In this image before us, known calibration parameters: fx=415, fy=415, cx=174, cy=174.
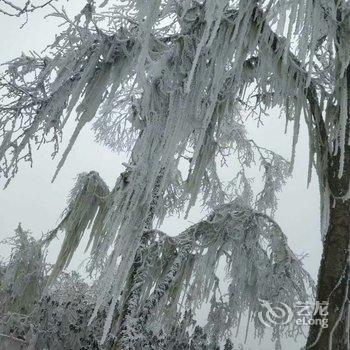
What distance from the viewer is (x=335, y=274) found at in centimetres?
218

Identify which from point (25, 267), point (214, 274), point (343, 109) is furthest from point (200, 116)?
point (25, 267)

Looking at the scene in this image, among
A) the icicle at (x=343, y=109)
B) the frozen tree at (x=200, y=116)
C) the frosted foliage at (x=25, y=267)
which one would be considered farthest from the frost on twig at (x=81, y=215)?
the icicle at (x=343, y=109)

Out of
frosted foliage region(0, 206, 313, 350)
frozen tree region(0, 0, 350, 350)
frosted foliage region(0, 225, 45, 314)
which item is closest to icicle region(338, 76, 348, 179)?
frozen tree region(0, 0, 350, 350)

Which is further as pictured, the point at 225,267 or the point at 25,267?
the point at 25,267

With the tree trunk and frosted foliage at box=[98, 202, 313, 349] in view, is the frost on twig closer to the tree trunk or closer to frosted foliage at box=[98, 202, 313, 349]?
frosted foliage at box=[98, 202, 313, 349]

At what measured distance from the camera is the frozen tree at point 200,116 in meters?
2.17

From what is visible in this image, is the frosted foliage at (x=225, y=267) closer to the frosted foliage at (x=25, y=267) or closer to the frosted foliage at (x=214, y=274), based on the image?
the frosted foliage at (x=214, y=274)

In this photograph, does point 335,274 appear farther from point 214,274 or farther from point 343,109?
point 214,274

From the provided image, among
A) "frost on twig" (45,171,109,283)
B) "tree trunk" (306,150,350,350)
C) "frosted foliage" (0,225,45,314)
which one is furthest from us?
"frosted foliage" (0,225,45,314)

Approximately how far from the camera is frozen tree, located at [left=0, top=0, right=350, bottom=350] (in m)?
2.17

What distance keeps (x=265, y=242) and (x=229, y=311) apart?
45.1 inches

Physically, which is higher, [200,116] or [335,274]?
[200,116]

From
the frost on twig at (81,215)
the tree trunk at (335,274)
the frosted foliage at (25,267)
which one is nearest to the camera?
the tree trunk at (335,274)

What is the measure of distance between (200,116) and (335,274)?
1.30 meters
